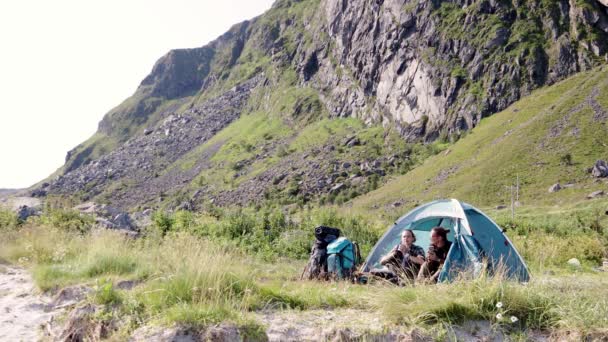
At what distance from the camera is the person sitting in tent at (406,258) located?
8016mm

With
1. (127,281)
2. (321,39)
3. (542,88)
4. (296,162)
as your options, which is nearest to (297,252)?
(127,281)

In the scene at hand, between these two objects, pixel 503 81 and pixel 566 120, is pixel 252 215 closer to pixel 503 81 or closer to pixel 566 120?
pixel 566 120

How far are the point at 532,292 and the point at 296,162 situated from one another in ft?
237

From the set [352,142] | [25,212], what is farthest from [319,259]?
[352,142]

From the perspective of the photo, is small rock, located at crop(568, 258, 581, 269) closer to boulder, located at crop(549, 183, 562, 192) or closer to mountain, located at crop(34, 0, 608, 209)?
boulder, located at crop(549, 183, 562, 192)

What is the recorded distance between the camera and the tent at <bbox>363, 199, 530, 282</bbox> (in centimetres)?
785

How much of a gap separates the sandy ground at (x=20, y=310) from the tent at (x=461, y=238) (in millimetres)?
5879

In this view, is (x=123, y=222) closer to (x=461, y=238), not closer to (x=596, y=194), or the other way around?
(x=461, y=238)

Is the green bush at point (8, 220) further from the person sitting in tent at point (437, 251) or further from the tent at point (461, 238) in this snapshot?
the person sitting in tent at point (437, 251)

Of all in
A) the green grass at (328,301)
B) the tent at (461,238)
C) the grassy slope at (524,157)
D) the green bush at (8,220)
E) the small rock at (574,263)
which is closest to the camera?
the green grass at (328,301)

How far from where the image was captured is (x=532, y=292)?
5535 mm

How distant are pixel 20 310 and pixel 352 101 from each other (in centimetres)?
8720

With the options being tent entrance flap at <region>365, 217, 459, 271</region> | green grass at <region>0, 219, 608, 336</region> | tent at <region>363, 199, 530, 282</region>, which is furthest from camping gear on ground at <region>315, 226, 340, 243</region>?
green grass at <region>0, 219, 608, 336</region>

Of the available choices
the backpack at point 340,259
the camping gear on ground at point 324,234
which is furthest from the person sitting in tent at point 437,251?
the camping gear on ground at point 324,234
